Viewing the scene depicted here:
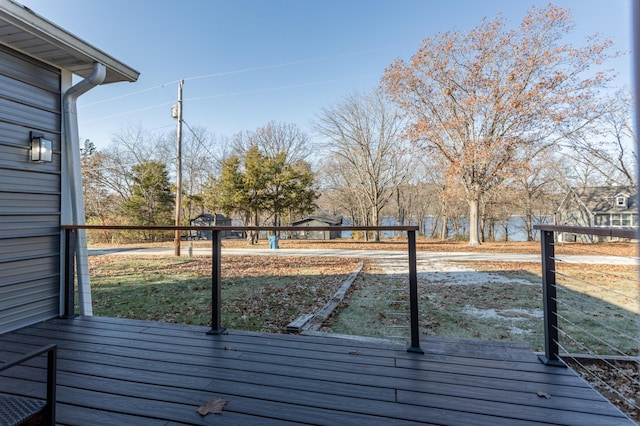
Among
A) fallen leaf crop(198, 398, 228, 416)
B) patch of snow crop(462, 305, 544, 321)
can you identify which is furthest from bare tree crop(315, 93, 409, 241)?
fallen leaf crop(198, 398, 228, 416)

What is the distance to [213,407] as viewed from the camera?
1.55 metres

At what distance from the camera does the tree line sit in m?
12.4

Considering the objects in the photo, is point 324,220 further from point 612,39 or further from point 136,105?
point 612,39

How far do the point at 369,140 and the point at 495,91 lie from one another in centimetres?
606

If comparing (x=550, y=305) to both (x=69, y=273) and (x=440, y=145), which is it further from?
(x=440, y=145)

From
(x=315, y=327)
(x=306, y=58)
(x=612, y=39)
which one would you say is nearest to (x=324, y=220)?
(x=306, y=58)

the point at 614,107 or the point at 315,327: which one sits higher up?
the point at 614,107

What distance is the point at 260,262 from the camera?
8.74 metres

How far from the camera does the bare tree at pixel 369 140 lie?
1648cm

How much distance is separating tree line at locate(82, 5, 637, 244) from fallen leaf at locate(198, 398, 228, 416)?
1343 cm

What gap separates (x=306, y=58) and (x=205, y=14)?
20.6ft

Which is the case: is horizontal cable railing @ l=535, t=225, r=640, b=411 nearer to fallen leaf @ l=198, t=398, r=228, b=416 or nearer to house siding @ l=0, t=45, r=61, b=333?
fallen leaf @ l=198, t=398, r=228, b=416

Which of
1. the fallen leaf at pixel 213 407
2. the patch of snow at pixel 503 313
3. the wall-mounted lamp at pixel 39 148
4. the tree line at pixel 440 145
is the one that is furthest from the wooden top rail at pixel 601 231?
the tree line at pixel 440 145

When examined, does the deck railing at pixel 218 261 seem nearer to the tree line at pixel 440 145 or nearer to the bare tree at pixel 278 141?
the tree line at pixel 440 145
